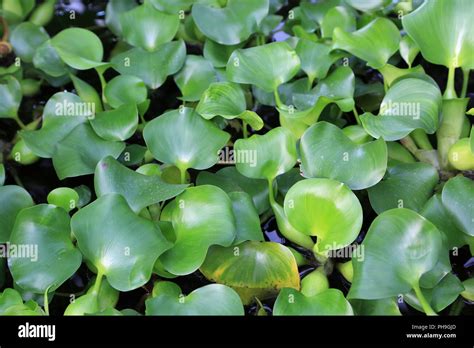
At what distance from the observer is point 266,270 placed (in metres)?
0.91

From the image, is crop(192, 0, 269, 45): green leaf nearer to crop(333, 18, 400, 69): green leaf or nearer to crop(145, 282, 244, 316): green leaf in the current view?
crop(333, 18, 400, 69): green leaf

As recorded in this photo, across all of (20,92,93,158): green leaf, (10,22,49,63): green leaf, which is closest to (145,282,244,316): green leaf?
(20,92,93,158): green leaf

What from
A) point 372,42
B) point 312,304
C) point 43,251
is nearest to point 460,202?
point 312,304

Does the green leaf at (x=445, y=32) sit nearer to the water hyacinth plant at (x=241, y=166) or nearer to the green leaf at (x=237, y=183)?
the water hyacinth plant at (x=241, y=166)

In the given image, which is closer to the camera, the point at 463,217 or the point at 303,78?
the point at 463,217

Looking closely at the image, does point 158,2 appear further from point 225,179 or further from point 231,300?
point 231,300

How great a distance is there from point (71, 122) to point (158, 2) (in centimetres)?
34

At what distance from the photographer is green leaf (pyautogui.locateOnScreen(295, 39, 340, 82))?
116 centimetres

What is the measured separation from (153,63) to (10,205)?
381 millimetres

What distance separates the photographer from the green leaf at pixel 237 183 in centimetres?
100

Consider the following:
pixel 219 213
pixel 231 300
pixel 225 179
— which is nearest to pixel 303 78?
pixel 225 179

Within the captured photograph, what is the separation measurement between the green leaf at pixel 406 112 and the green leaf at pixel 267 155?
121mm

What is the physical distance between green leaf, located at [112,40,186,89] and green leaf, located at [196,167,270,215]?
0.81ft

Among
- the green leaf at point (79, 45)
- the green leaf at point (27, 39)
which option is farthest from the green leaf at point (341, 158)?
the green leaf at point (27, 39)
